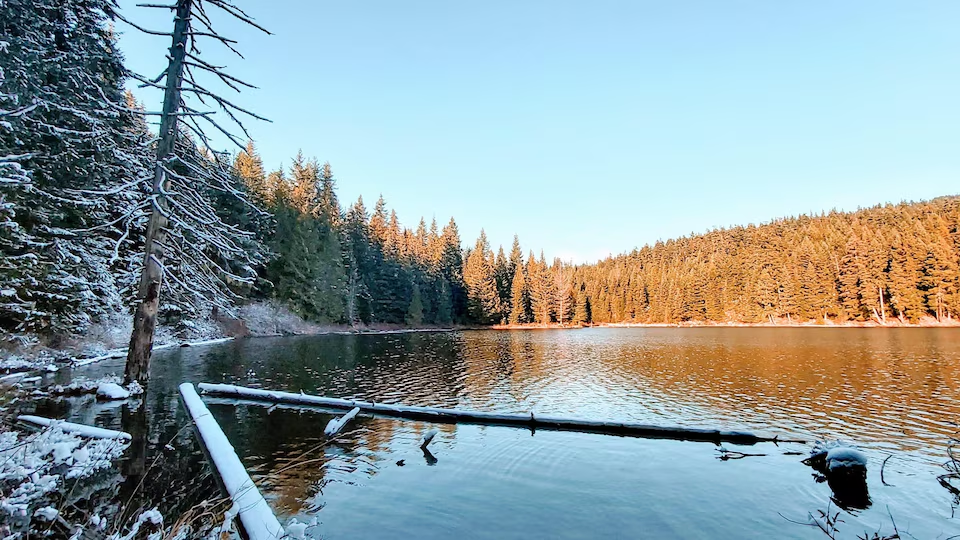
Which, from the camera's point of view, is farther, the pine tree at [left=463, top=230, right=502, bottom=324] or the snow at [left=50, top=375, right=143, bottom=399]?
the pine tree at [left=463, top=230, right=502, bottom=324]

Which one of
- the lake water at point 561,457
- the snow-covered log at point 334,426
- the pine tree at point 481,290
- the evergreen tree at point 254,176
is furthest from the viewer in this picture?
the pine tree at point 481,290

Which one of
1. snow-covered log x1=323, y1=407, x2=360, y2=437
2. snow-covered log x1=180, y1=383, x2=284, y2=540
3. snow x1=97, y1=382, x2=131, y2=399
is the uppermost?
snow x1=97, y1=382, x2=131, y2=399

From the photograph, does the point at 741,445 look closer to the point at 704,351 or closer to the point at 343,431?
the point at 343,431

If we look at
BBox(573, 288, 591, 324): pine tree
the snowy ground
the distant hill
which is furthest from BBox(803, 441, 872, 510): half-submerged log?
BBox(573, 288, 591, 324): pine tree

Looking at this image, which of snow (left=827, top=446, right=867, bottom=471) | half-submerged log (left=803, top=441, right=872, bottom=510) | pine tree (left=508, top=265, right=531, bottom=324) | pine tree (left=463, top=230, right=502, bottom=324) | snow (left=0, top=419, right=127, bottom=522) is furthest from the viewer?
pine tree (left=508, top=265, right=531, bottom=324)

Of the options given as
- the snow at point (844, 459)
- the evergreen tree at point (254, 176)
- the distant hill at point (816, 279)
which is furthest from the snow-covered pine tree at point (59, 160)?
the distant hill at point (816, 279)

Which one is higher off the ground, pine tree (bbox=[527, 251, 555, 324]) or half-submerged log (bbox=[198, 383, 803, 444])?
pine tree (bbox=[527, 251, 555, 324])

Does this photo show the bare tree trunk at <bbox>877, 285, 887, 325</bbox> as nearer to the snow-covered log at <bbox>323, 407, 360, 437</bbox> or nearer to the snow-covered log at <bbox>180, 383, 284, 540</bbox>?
the snow-covered log at <bbox>323, 407, 360, 437</bbox>

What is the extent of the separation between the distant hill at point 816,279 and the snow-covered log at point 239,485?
9073 centimetres

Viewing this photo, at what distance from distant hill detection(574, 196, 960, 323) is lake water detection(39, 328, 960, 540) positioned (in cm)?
6325

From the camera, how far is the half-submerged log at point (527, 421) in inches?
466

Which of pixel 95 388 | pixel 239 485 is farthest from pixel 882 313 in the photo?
pixel 95 388

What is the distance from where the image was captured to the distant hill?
6856 cm

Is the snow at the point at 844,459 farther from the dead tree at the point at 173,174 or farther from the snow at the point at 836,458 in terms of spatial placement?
the dead tree at the point at 173,174
